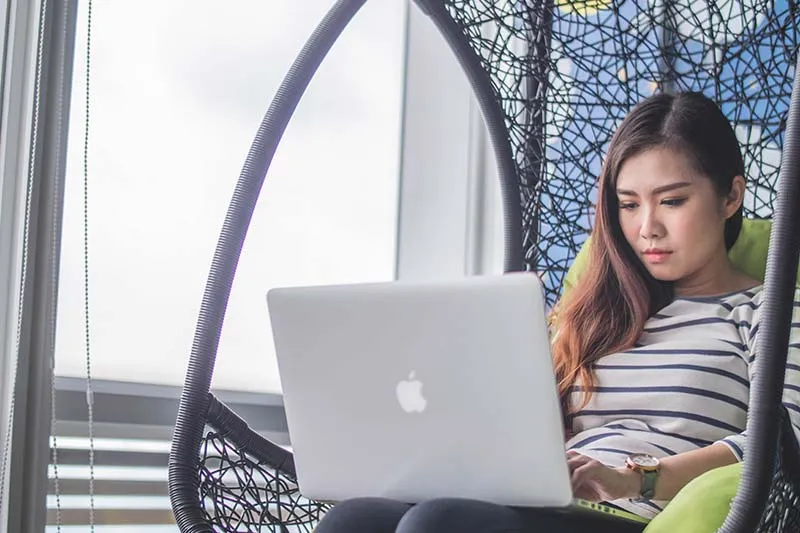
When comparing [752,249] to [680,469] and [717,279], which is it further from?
[680,469]

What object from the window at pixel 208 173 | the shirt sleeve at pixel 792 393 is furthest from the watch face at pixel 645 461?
the window at pixel 208 173

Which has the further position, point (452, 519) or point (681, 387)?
point (681, 387)

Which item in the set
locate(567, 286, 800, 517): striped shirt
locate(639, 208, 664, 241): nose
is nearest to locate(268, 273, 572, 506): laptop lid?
locate(567, 286, 800, 517): striped shirt

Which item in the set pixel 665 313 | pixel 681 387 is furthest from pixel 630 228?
pixel 681 387

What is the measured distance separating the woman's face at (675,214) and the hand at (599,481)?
1.48 ft

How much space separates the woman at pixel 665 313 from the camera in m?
1.42

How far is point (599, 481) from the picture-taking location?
1.21 metres

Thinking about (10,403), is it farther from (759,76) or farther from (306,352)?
(759,76)

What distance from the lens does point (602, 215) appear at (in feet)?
5.42

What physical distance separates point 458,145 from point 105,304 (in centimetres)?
117

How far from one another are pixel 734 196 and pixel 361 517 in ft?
2.77

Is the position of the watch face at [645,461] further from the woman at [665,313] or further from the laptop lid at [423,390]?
the laptop lid at [423,390]

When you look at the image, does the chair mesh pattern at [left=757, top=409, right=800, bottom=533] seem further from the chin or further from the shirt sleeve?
the chin

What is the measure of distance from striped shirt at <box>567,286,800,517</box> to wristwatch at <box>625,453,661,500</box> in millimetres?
102
